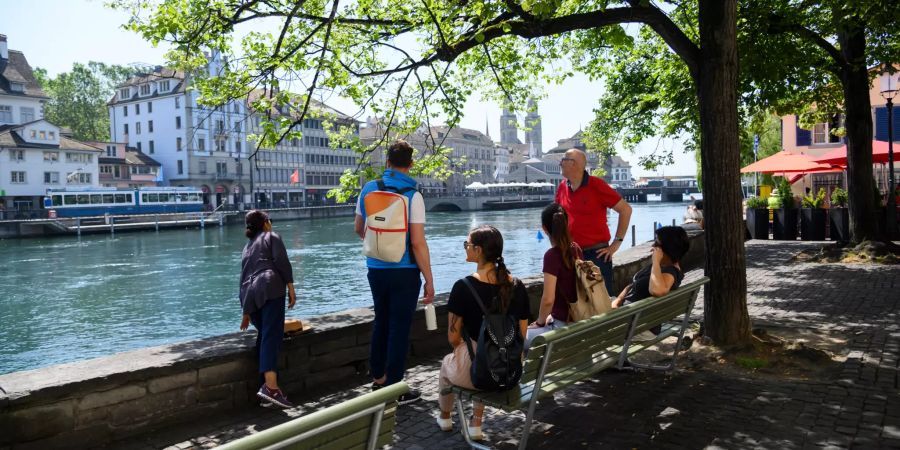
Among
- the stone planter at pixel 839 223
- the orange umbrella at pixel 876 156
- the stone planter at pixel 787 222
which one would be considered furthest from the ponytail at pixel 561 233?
the stone planter at pixel 787 222


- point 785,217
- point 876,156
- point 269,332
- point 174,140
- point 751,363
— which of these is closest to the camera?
point 269,332

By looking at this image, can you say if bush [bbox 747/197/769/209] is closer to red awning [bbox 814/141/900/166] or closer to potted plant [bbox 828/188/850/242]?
potted plant [bbox 828/188/850/242]

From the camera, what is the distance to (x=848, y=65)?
12.5 metres

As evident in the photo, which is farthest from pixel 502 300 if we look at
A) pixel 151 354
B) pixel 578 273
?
pixel 151 354

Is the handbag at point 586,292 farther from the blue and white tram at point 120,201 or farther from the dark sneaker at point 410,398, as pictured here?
the blue and white tram at point 120,201

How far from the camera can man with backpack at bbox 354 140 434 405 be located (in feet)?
15.0

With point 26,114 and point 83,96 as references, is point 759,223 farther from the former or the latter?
point 83,96

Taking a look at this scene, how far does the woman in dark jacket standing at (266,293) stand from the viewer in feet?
15.8

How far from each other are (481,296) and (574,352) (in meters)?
0.62

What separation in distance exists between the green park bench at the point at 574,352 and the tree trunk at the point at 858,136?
983cm

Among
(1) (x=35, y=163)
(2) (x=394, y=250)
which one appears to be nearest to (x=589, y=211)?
(2) (x=394, y=250)

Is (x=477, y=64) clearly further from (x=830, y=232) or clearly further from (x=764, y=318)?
(x=830, y=232)

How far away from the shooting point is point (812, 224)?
17625 millimetres

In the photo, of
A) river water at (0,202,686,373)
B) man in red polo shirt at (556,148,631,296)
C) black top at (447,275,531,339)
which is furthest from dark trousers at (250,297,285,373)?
river water at (0,202,686,373)
